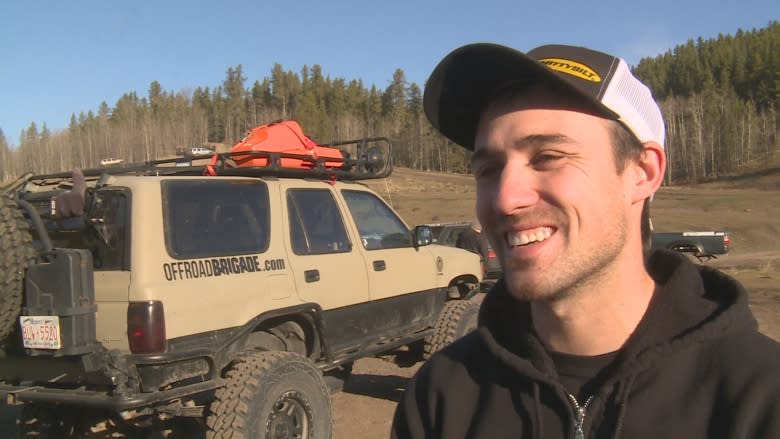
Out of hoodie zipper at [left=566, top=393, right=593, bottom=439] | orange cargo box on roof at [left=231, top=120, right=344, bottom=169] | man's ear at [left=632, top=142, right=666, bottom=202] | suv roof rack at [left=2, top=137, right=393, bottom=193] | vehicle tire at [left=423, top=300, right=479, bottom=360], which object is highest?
orange cargo box on roof at [left=231, top=120, right=344, bottom=169]

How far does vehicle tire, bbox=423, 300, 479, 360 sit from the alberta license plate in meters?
3.63

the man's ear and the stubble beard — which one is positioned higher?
the man's ear

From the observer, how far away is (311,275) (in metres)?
5.36

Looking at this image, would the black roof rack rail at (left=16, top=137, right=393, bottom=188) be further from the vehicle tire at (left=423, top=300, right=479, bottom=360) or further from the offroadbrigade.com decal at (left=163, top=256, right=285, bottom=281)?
the vehicle tire at (left=423, top=300, right=479, bottom=360)

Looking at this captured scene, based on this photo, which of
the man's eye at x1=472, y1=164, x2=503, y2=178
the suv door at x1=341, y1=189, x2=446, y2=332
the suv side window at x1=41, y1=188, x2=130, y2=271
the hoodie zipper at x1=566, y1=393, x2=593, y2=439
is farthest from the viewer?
the suv door at x1=341, y1=189, x2=446, y2=332

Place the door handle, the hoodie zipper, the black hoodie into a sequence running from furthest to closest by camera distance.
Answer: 1. the door handle
2. the hoodie zipper
3. the black hoodie

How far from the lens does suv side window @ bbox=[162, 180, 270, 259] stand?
453 centimetres

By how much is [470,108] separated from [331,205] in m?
4.23

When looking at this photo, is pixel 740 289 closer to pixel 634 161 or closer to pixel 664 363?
pixel 664 363

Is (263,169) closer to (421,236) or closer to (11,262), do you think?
(11,262)

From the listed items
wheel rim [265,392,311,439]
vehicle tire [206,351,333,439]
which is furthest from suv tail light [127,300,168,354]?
wheel rim [265,392,311,439]

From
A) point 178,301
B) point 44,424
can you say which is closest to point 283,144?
point 178,301

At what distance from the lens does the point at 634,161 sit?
1.62 m

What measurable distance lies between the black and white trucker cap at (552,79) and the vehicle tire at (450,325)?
16.8 feet
